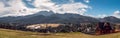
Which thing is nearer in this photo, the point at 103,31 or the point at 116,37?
the point at 116,37

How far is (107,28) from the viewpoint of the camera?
7633 inches

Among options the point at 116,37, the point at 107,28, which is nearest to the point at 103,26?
the point at 107,28

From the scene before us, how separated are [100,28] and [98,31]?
3148 mm

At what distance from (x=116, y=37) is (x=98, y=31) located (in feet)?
272

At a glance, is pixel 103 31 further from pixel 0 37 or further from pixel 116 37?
pixel 0 37

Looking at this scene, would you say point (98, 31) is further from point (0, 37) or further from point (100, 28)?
point (0, 37)

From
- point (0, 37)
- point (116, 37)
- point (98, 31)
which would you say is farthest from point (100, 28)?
point (0, 37)

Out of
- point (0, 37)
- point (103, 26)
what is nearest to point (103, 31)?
point (103, 26)

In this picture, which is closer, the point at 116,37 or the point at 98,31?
the point at 116,37

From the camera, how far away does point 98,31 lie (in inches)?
7731

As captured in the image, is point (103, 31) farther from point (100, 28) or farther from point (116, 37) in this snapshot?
point (116, 37)

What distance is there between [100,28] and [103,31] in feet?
23.0

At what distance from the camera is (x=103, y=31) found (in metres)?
190

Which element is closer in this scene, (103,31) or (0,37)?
(0,37)
